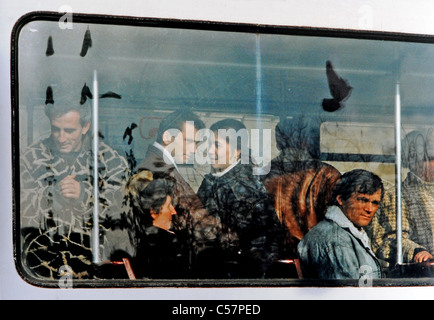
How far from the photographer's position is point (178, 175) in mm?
3268

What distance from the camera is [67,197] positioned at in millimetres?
3174

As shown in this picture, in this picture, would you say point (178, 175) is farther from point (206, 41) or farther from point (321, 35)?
point (321, 35)

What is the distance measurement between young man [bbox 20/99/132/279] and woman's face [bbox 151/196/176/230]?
0.16 meters

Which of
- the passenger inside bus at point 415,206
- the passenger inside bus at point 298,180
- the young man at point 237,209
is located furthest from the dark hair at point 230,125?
the passenger inside bus at point 415,206

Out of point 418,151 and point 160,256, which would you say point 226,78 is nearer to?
point 160,256

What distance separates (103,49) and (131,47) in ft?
0.45

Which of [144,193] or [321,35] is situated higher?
[321,35]

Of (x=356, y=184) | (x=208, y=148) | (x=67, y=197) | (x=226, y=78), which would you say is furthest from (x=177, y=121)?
(x=356, y=184)

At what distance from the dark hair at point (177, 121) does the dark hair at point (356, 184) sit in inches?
30.8

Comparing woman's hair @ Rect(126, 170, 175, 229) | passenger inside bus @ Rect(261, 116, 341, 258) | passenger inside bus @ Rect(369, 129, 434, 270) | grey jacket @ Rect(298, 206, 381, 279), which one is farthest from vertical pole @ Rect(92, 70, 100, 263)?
passenger inside bus @ Rect(369, 129, 434, 270)

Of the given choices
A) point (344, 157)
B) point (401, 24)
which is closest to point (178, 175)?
Answer: point (344, 157)

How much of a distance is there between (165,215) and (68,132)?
2.05ft

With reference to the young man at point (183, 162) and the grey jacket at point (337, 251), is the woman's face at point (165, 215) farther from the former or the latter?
the grey jacket at point (337, 251)

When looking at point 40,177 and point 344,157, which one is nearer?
point 40,177
